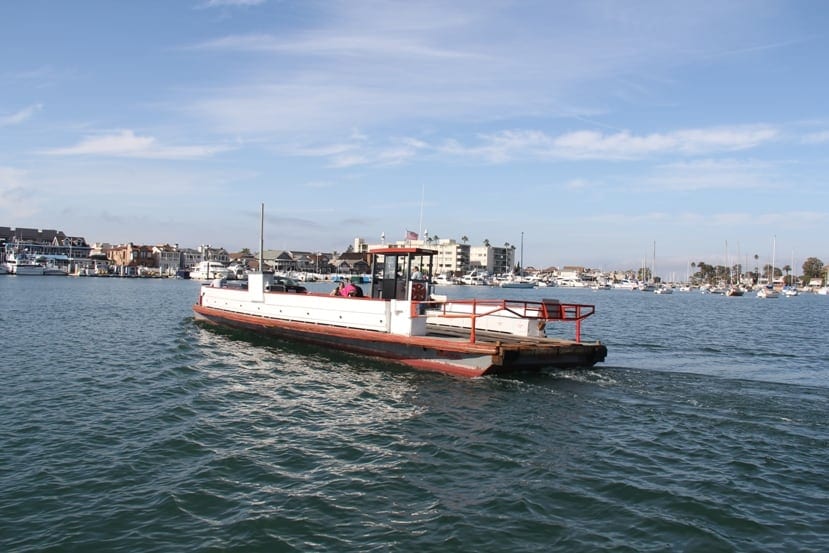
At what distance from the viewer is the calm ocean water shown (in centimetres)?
744

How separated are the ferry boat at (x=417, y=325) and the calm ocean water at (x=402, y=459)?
0.74m

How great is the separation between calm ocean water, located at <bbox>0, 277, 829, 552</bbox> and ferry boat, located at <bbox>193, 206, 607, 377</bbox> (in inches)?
29.0

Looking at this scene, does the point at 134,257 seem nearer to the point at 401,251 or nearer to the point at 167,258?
the point at 167,258

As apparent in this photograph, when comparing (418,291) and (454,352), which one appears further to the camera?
(418,291)

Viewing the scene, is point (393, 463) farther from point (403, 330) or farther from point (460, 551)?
point (403, 330)

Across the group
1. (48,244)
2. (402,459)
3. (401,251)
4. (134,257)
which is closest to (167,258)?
(134,257)

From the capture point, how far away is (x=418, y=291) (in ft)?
68.8

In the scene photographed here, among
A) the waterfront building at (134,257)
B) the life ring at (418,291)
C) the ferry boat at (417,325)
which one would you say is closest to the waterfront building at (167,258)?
the waterfront building at (134,257)

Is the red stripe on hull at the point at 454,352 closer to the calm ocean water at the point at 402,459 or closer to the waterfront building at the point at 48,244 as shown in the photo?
the calm ocean water at the point at 402,459

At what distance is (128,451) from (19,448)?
6.50 feet

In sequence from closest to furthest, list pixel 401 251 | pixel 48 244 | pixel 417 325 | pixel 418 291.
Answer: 1. pixel 417 325
2. pixel 401 251
3. pixel 418 291
4. pixel 48 244

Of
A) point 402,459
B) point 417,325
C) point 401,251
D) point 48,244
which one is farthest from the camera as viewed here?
point 48,244

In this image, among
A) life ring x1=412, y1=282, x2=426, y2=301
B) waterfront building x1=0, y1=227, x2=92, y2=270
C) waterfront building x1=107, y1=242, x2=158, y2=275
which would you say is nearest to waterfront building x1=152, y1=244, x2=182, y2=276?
waterfront building x1=107, y1=242, x2=158, y2=275

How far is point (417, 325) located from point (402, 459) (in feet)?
29.7
